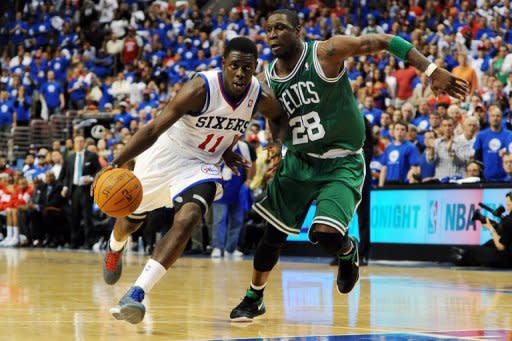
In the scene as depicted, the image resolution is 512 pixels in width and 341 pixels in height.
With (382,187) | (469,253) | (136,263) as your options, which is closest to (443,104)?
(382,187)

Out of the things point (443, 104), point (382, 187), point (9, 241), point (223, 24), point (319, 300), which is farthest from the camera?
point (223, 24)

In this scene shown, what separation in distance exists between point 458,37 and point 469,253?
713cm

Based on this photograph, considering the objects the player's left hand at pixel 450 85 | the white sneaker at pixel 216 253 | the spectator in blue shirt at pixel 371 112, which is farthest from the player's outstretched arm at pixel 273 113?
the spectator in blue shirt at pixel 371 112

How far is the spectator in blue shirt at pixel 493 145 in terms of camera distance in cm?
1406

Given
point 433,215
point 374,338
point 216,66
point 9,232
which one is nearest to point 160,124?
point 374,338

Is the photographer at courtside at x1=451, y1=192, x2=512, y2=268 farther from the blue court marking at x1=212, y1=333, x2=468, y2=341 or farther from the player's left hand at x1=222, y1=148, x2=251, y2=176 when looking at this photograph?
the blue court marking at x1=212, y1=333, x2=468, y2=341

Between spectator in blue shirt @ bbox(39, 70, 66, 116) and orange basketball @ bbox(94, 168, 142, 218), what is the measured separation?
21434 millimetres

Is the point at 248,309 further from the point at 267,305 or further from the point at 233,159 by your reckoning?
the point at 233,159

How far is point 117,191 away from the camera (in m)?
6.46

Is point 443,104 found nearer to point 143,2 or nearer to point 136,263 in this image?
point 136,263

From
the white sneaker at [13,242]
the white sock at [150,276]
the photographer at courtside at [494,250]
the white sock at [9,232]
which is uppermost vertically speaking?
the white sock at [150,276]

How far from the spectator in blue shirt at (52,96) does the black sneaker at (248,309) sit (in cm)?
2144

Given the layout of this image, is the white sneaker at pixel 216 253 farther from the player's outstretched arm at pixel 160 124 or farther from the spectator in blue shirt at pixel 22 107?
the spectator in blue shirt at pixel 22 107

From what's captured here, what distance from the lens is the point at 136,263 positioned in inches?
551
